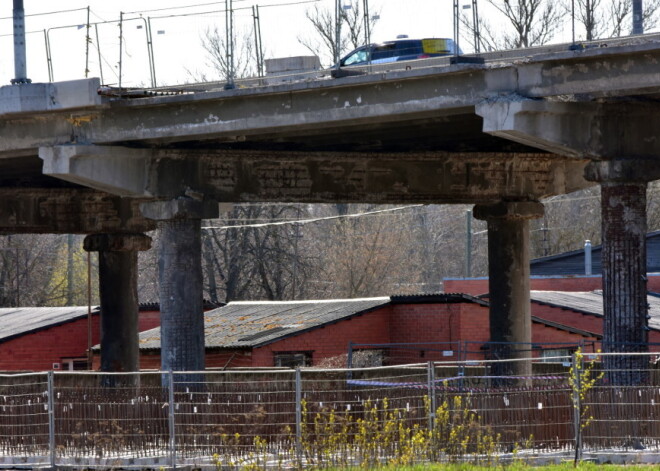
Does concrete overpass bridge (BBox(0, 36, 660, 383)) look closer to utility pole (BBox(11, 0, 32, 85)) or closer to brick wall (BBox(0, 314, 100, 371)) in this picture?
utility pole (BBox(11, 0, 32, 85))

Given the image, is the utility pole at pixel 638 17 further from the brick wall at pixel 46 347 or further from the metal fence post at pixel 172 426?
the brick wall at pixel 46 347


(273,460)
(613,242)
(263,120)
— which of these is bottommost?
(273,460)

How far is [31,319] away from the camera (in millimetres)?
46094

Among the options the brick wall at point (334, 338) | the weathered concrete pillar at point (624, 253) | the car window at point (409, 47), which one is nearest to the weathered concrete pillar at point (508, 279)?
the car window at point (409, 47)

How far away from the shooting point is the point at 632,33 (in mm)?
19938

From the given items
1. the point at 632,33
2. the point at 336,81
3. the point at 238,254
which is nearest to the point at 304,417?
the point at 336,81

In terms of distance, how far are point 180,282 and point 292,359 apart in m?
12.8

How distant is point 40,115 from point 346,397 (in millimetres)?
9037

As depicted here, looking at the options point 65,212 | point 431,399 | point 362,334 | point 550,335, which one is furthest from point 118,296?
point 431,399

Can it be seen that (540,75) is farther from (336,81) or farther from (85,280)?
(85,280)

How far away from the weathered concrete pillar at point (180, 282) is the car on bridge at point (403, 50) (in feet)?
14.0

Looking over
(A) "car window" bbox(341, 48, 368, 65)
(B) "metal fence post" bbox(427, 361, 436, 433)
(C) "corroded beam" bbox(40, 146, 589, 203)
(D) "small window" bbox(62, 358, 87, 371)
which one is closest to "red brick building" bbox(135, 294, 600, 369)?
(D) "small window" bbox(62, 358, 87, 371)

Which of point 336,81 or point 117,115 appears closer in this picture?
point 336,81

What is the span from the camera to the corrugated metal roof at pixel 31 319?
4279cm
